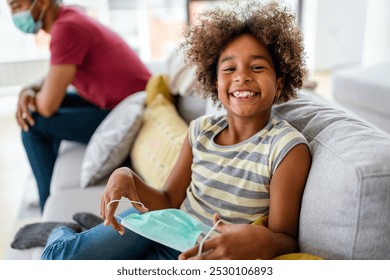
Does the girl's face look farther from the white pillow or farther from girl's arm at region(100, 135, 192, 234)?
the white pillow

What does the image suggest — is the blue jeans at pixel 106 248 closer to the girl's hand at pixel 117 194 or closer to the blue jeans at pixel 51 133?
the girl's hand at pixel 117 194

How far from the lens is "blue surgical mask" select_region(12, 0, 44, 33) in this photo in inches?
70.5

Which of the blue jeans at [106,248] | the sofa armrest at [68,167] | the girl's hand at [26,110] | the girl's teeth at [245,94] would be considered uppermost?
the girl's teeth at [245,94]

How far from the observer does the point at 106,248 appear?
1.01 meters

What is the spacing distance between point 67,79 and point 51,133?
269mm

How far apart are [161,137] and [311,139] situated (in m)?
0.71

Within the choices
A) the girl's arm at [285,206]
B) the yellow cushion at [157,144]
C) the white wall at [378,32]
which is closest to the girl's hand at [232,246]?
the girl's arm at [285,206]

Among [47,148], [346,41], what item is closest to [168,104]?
[47,148]

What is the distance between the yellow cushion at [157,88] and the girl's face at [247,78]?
81cm

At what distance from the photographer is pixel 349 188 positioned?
2.44ft

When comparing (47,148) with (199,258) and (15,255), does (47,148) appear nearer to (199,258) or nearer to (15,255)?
(15,255)

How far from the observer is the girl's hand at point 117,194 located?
93 centimetres

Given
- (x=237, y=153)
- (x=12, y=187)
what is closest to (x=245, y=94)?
(x=237, y=153)

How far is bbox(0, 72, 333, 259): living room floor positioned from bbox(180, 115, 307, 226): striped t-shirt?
2.68 feet
